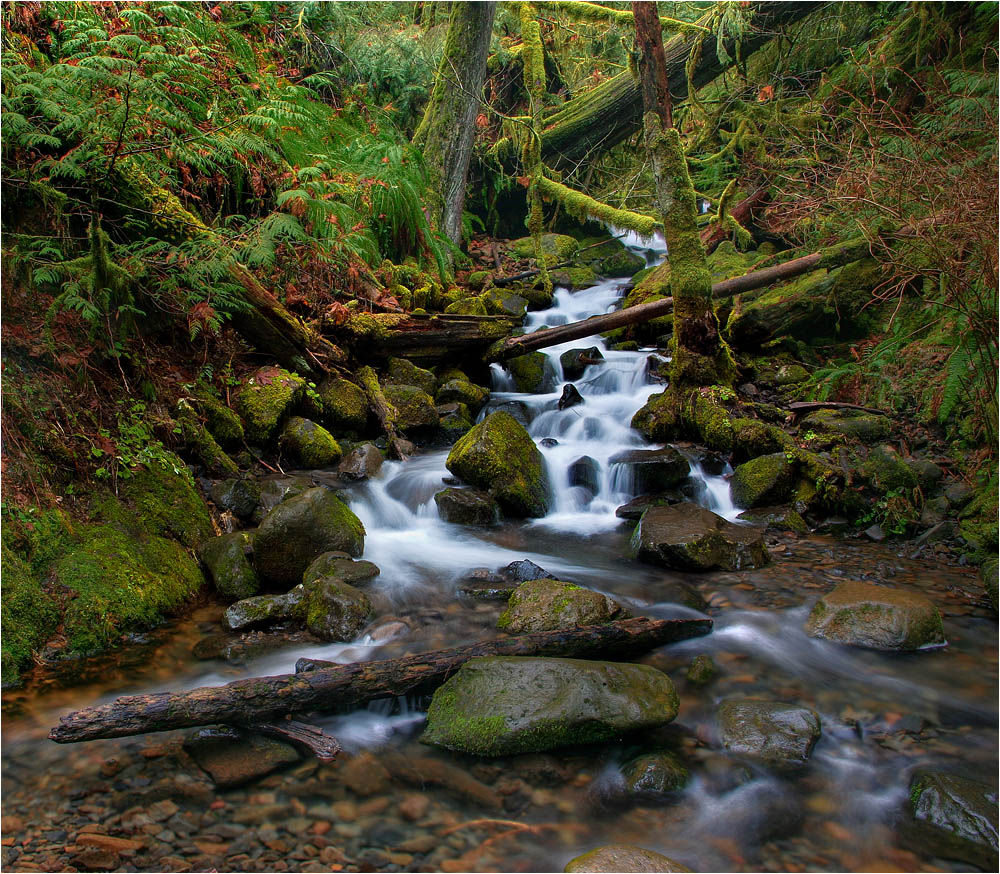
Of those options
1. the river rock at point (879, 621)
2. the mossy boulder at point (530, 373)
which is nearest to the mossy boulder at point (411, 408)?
the mossy boulder at point (530, 373)

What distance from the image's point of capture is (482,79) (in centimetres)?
1119

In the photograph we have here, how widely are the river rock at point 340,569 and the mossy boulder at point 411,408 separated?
2934mm

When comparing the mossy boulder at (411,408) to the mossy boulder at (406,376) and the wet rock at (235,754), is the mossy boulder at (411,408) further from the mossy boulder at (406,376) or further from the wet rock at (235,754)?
the wet rock at (235,754)

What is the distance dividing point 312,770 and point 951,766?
2.90 m

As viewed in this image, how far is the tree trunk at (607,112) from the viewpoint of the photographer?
11195mm

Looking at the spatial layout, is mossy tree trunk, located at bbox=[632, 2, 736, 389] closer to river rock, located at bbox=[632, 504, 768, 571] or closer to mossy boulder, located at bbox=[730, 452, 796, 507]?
mossy boulder, located at bbox=[730, 452, 796, 507]

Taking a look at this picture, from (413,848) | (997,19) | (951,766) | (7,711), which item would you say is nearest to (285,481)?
(7,711)

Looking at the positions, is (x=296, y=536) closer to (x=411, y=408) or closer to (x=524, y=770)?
(x=524, y=770)

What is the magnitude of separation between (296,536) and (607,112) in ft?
38.3

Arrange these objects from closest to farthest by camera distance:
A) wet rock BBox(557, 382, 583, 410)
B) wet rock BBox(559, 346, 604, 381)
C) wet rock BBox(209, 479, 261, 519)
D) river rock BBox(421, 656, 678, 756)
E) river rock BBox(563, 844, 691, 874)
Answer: river rock BBox(563, 844, 691, 874)
river rock BBox(421, 656, 678, 756)
wet rock BBox(209, 479, 261, 519)
wet rock BBox(557, 382, 583, 410)
wet rock BBox(559, 346, 604, 381)

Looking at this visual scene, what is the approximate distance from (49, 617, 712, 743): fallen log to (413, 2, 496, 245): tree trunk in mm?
9534

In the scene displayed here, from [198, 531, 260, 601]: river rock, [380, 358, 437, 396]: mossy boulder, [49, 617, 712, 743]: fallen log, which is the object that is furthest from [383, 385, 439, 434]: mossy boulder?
[49, 617, 712, 743]: fallen log

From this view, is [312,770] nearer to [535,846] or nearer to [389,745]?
[389,745]

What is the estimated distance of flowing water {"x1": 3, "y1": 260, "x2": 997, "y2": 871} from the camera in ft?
7.91
